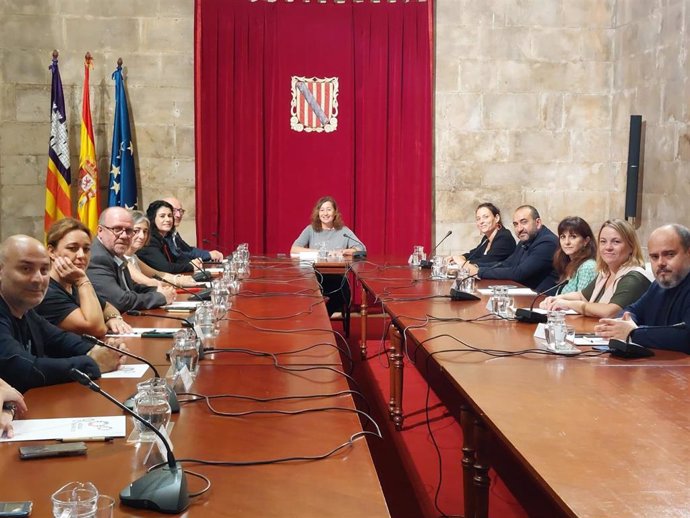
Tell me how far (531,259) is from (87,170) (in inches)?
158

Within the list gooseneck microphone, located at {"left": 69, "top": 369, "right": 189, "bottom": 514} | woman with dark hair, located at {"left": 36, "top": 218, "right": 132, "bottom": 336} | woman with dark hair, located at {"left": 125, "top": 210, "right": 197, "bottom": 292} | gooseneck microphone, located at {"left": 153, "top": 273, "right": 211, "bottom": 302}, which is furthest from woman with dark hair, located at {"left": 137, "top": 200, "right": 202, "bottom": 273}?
gooseneck microphone, located at {"left": 69, "top": 369, "right": 189, "bottom": 514}

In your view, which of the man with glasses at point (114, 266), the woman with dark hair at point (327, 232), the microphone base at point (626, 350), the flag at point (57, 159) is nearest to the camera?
the microphone base at point (626, 350)

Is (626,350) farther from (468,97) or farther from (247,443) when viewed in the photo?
(468,97)

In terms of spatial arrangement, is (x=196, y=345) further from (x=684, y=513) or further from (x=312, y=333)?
(x=684, y=513)

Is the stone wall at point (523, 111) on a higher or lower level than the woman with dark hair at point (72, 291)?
higher

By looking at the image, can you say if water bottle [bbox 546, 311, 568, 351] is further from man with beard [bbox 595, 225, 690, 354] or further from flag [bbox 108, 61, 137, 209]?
flag [bbox 108, 61, 137, 209]

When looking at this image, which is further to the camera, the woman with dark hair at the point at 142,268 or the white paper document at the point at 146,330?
the woman with dark hair at the point at 142,268

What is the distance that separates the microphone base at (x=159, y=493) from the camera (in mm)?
1378

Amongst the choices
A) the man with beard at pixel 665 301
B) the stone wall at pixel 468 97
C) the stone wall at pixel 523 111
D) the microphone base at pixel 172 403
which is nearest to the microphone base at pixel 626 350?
the man with beard at pixel 665 301

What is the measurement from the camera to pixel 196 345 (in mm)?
2453

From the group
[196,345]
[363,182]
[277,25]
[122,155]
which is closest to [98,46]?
[122,155]

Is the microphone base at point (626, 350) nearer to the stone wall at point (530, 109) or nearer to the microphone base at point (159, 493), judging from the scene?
the microphone base at point (159, 493)

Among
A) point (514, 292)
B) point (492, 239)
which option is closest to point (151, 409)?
point (514, 292)

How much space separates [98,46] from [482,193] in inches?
150
